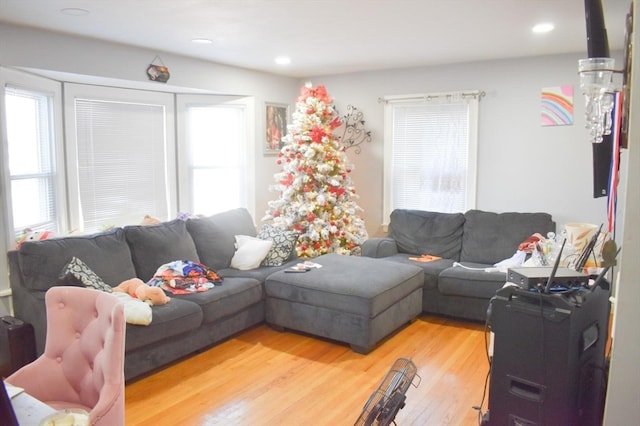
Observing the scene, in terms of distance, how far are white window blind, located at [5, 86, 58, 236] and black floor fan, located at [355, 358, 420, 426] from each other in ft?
10.8

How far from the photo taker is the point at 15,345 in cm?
317

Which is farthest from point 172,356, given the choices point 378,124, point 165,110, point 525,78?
point 525,78

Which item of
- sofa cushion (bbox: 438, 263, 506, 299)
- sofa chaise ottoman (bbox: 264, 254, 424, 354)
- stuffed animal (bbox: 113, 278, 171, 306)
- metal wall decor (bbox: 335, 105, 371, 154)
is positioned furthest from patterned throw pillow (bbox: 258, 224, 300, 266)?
metal wall decor (bbox: 335, 105, 371, 154)

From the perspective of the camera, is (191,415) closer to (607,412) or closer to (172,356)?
(172,356)

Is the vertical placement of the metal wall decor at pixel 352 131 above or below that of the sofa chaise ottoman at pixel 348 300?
above

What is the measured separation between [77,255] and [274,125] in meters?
3.15

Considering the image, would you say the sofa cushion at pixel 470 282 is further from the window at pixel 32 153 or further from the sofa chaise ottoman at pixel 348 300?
the window at pixel 32 153

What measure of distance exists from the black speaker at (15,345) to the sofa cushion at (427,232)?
11.5ft

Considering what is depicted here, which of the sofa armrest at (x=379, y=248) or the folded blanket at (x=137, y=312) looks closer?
the folded blanket at (x=137, y=312)

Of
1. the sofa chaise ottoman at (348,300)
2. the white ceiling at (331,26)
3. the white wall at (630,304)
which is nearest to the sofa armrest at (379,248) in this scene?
the sofa chaise ottoman at (348,300)

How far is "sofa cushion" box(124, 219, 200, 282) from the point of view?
13.1 feet

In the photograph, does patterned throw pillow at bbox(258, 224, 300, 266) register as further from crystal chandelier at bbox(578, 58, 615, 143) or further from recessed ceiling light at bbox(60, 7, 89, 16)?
crystal chandelier at bbox(578, 58, 615, 143)

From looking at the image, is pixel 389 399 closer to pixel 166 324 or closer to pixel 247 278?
pixel 166 324

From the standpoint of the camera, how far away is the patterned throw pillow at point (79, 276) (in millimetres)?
3242
